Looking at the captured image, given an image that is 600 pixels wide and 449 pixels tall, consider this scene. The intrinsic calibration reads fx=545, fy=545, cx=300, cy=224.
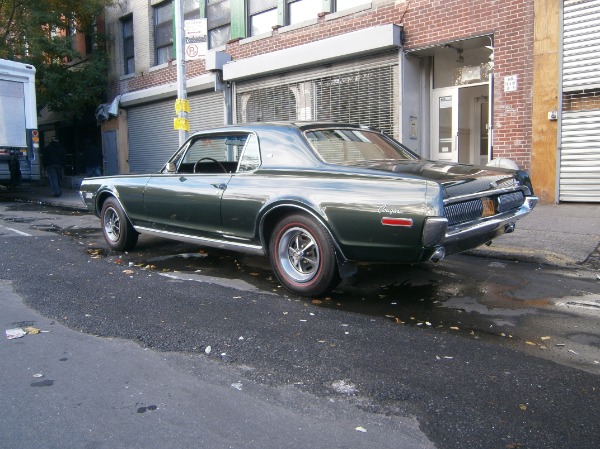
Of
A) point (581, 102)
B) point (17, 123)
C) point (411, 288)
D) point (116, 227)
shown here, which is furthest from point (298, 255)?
point (17, 123)

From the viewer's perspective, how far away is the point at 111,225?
7293 mm

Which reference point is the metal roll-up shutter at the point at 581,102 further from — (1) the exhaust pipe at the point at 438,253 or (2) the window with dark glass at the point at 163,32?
(2) the window with dark glass at the point at 163,32

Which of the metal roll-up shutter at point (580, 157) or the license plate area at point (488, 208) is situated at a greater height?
the metal roll-up shutter at point (580, 157)

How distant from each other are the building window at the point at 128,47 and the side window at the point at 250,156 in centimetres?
1505

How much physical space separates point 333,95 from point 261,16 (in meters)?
3.51

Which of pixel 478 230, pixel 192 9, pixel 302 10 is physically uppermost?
pixel 192 9

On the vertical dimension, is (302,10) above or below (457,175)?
above

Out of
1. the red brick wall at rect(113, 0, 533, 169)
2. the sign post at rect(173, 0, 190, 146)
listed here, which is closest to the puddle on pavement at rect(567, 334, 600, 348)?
the red brick wall at rect(113, 0, 533, 169)

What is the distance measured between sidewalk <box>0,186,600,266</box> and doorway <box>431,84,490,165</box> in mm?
2699

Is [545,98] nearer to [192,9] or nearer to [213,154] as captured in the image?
[213,154]

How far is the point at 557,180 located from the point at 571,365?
694cm

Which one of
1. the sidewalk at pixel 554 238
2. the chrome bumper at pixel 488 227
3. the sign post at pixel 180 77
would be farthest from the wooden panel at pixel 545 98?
the sign post at pixel 180 77

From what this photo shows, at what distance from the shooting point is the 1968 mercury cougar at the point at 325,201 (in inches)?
167

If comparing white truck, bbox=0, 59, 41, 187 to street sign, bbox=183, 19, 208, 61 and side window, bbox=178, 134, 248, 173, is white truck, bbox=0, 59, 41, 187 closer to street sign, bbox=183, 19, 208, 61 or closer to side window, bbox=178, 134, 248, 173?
street sign, bbox=183, 19, 208, 61
